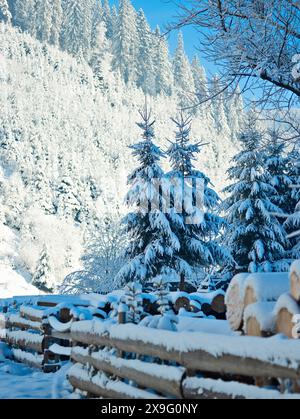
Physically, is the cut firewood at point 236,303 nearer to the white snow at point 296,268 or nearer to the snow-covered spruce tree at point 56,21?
the white snow at point 296,268

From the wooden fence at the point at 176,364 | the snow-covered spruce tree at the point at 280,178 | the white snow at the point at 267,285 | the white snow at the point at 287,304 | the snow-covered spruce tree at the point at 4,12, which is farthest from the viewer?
the snow-covered spruce tree at the point at 4,12

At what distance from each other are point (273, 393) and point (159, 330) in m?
1.60

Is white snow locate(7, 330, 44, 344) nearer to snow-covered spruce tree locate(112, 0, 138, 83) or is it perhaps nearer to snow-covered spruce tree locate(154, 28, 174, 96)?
snow-covered spruce tree locate(112, 0, 138, 83)

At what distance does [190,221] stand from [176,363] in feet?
60.8

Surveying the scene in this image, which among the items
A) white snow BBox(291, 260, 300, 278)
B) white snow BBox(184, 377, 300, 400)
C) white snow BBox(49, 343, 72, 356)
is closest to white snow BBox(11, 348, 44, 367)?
white snow BBox(49, 343, 72, 356)

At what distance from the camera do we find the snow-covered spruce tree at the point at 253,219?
24.2 m

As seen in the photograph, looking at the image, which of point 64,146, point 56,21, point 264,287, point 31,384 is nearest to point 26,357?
point 31,384

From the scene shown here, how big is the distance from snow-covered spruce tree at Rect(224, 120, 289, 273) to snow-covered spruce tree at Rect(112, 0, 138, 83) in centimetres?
11484

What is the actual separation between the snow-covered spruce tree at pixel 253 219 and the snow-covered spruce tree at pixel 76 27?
119 metres

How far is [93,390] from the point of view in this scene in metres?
5.90

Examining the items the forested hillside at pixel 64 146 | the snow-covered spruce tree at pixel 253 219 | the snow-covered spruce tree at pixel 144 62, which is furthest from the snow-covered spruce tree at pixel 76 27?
the snow-covered spruce tree at pixel 253 219
